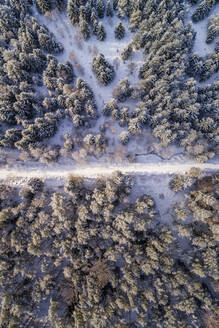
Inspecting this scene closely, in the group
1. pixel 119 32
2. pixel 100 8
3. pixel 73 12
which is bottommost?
pixel 119 32

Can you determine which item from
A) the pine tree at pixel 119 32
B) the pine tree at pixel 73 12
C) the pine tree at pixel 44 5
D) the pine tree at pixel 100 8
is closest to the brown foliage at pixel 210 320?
the pine tree at pixel 119 32

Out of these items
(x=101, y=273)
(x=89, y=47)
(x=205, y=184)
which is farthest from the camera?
(x=89, y=47)

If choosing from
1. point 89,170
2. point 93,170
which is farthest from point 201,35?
point 89,170

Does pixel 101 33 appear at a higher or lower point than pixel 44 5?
lower

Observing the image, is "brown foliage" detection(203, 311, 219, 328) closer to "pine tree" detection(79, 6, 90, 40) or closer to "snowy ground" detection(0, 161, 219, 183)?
"snowy ground" detection(0, 161, 219, 183)

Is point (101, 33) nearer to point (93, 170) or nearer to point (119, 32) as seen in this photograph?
point (119, 32)

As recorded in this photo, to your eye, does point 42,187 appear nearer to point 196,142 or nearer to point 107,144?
point 107,144

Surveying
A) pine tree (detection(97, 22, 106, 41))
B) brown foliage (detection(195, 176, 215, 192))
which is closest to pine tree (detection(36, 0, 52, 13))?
pine tree (detection(97, 22, 106, 41))

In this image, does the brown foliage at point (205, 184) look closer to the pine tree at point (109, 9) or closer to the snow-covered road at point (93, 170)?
the snow-covered road at point (93, 170)

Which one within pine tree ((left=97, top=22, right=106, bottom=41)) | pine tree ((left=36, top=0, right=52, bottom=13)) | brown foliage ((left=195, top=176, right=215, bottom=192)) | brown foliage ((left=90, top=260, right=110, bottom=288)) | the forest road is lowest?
brown foliage ((left=90, top=260, right=110, bottom=288))
